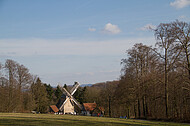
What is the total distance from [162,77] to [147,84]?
7.89 feet

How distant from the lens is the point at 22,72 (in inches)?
1790

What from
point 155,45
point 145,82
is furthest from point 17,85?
point 155,45

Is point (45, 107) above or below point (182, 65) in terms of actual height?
below

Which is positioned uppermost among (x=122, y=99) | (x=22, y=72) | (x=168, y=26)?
(x=168, y=26)

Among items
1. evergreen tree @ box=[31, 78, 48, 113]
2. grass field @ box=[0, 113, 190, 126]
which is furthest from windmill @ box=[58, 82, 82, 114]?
grass field @ box=[0, 113, 190, 126]

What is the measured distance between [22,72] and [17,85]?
2.82 metres

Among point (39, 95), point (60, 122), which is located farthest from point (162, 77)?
point (39, 95)

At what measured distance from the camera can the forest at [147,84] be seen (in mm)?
23844

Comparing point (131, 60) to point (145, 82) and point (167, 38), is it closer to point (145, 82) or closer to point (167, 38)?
point (145, 82)

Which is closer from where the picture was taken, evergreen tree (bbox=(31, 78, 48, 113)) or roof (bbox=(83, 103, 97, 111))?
evergreen tree (bbox=(31, 78, 48, 113))

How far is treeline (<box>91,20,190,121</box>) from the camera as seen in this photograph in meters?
23.5

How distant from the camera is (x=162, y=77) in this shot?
93.7 ft

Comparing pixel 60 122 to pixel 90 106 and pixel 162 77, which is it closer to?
pixel 162 77

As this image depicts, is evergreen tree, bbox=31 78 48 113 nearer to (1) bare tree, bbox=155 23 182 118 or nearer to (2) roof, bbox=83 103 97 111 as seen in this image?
(2) roof, bbox=83 103 97 111
